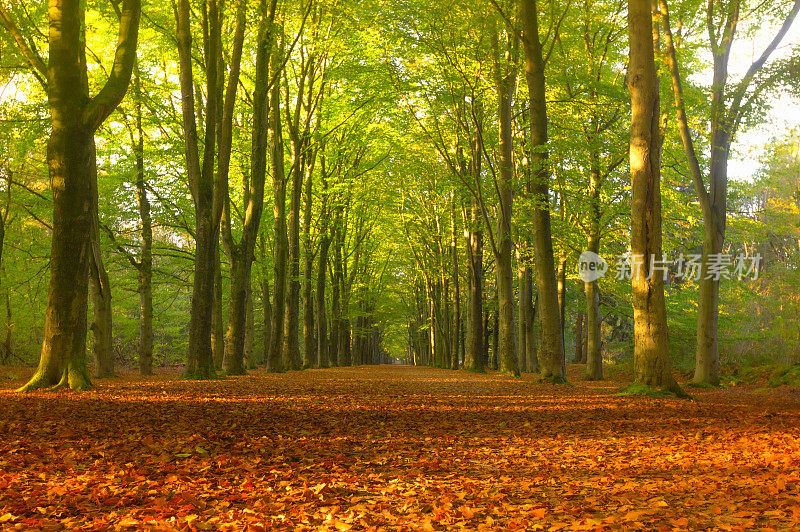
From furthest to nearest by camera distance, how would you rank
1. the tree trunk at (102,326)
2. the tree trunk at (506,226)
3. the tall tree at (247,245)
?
the tree trunk at (506,226)
the tall tree at (247,245)
the tree trunk at (102,326)

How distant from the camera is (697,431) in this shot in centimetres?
686

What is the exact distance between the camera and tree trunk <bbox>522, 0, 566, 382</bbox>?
48.4 ft

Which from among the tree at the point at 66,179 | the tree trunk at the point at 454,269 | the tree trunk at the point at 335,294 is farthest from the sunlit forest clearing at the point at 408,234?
the tree trunk at the point at 335,294

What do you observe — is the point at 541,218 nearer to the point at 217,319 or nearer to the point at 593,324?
the point at 593,324

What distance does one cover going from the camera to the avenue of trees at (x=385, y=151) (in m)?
11.0

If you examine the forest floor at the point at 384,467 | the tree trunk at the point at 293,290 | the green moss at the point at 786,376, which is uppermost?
the tree trunk at the point at 293,290

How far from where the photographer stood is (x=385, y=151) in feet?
93.4

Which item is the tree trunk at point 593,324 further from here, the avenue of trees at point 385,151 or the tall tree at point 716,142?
the tall tree at point 716,142

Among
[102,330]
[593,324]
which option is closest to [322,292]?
[102,330]

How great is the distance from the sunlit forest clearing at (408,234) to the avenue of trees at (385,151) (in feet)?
0.30

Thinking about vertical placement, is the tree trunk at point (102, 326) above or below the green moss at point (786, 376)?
above

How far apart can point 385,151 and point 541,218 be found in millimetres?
14574

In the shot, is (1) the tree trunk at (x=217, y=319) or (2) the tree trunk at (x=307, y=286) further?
(2) the tree trunk at (x=307, y=286)

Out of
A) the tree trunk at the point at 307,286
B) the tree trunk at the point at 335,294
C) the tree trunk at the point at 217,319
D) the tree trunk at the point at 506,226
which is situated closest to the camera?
the tree trunk at the point at 217,319
